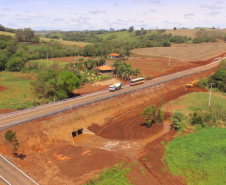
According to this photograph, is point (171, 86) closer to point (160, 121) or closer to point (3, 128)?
point (160, 121)

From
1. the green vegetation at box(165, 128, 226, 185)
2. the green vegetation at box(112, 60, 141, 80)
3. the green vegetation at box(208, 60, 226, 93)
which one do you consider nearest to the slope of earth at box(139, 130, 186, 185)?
the green vegetation at box(165, 128, 226, 185)

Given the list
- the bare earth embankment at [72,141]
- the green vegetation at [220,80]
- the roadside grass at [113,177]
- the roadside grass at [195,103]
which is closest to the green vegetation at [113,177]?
the roadside grass at [113,177]

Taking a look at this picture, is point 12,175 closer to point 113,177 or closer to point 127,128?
point 113,177

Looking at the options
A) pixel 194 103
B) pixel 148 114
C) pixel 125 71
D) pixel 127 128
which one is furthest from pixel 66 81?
pixel 194 103

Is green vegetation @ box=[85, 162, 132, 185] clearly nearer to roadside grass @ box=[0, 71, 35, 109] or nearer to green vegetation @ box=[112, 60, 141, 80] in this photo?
roadside grass @ box=[0, 71, 35, 109]

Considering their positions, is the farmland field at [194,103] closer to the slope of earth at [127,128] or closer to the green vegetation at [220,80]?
the green vegetation at [220,80]

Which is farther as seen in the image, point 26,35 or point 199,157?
point 26,35
